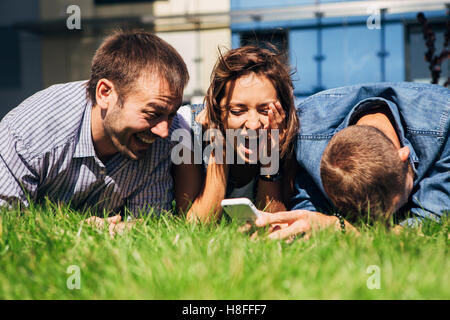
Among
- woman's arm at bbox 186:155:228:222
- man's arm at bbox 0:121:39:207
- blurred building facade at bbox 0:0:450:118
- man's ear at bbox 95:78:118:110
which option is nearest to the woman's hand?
woman's arm at bbox 186:155:228:222

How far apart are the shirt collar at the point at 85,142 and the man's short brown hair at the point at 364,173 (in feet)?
4.60

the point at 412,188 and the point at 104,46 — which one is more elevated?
the point at 104,46

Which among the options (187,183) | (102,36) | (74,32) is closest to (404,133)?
(187,183)

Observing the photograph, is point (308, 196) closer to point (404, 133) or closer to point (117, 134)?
point (404, 133)

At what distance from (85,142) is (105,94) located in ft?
1.05

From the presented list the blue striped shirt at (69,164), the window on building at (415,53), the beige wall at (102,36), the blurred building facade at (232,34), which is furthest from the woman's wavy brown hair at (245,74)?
the window on building at (415,53)

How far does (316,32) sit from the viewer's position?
31.9 feet

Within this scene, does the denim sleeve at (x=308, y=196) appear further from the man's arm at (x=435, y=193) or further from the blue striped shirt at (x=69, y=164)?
the blue striped shirt at (x=69, y=164)

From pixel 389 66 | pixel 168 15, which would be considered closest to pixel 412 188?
pixel 389 66
